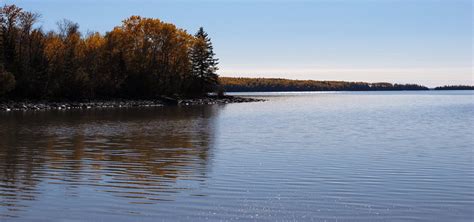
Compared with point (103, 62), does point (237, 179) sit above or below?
below

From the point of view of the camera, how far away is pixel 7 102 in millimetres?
66375

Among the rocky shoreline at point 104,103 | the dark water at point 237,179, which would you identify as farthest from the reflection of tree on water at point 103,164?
the rocky shoreline at point 104,103

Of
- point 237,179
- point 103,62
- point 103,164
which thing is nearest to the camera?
point 237,179

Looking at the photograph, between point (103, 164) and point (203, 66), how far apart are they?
3329 inches

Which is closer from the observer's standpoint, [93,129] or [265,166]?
[265,166]

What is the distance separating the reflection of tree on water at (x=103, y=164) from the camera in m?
13.8

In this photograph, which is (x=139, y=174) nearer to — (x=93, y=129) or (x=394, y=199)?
(x=394, y=199)

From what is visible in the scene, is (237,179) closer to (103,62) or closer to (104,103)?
(104,103)

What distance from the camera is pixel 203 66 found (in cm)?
10294

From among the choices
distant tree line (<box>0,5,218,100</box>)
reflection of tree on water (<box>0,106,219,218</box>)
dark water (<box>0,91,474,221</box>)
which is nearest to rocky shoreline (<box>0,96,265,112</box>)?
distant tree line (<box>0,5,218,100</box>)

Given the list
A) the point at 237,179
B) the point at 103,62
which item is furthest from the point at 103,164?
the point at 103,62

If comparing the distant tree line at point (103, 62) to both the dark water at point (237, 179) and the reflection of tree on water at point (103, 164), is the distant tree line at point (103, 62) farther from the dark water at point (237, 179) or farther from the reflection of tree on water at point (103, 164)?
the dark water at point (237, 179)

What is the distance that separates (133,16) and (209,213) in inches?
3127

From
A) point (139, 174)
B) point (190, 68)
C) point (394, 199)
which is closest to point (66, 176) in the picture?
point (139, 174)
